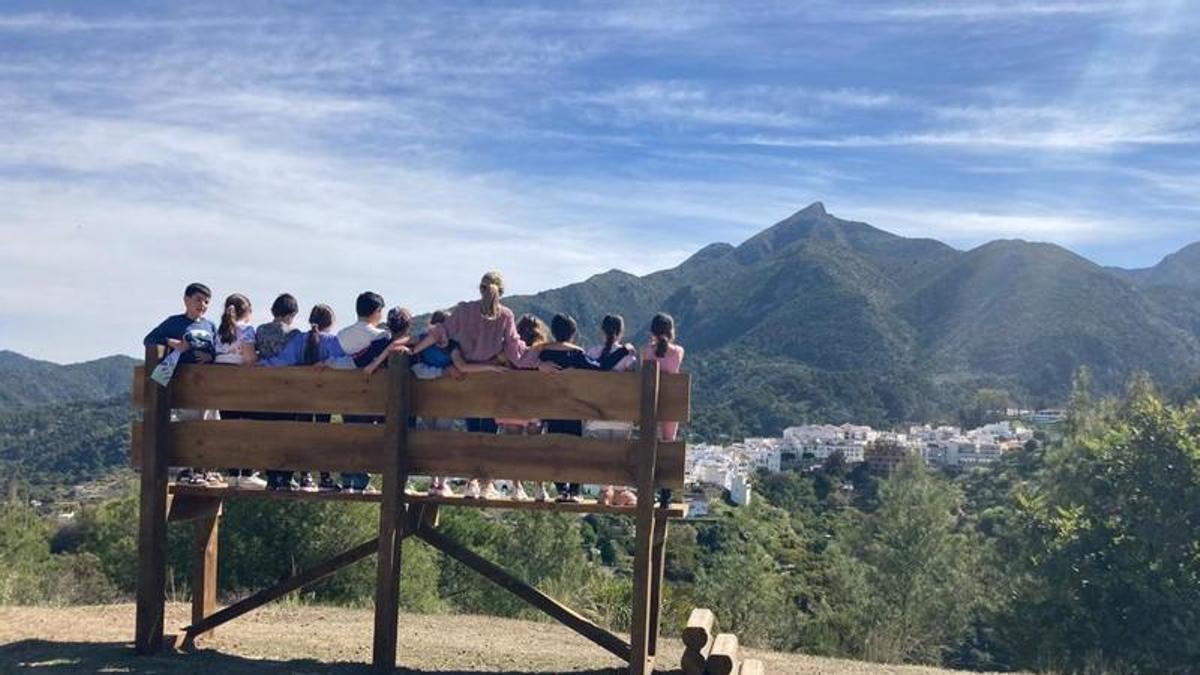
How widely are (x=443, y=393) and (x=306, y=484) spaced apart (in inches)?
60.2

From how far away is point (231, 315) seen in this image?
746 centimetres

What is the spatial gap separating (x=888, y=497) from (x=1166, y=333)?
578ft

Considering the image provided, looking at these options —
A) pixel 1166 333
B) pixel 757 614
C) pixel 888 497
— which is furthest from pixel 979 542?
pixel 1166 333

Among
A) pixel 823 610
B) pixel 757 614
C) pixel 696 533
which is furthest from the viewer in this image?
pixel 696 533

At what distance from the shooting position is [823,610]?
3562 cm

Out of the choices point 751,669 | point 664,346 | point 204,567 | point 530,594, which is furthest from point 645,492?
point 204,567

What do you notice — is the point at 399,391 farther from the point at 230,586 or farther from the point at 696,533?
the point at 696,533

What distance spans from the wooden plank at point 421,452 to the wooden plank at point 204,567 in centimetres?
88

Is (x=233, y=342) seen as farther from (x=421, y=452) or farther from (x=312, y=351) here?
(x=421, y=452)

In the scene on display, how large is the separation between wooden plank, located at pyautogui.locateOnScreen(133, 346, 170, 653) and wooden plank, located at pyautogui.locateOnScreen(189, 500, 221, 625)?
0.57 m

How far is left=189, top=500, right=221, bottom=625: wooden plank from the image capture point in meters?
7.62

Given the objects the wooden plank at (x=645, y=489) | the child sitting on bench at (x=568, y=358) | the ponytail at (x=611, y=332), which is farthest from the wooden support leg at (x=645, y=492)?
the ponytail at (x=611, y=332)

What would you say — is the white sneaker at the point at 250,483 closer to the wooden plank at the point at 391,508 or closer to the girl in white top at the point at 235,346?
the girl in white top at the point at 235,346

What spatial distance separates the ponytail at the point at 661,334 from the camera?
7.35 meters
